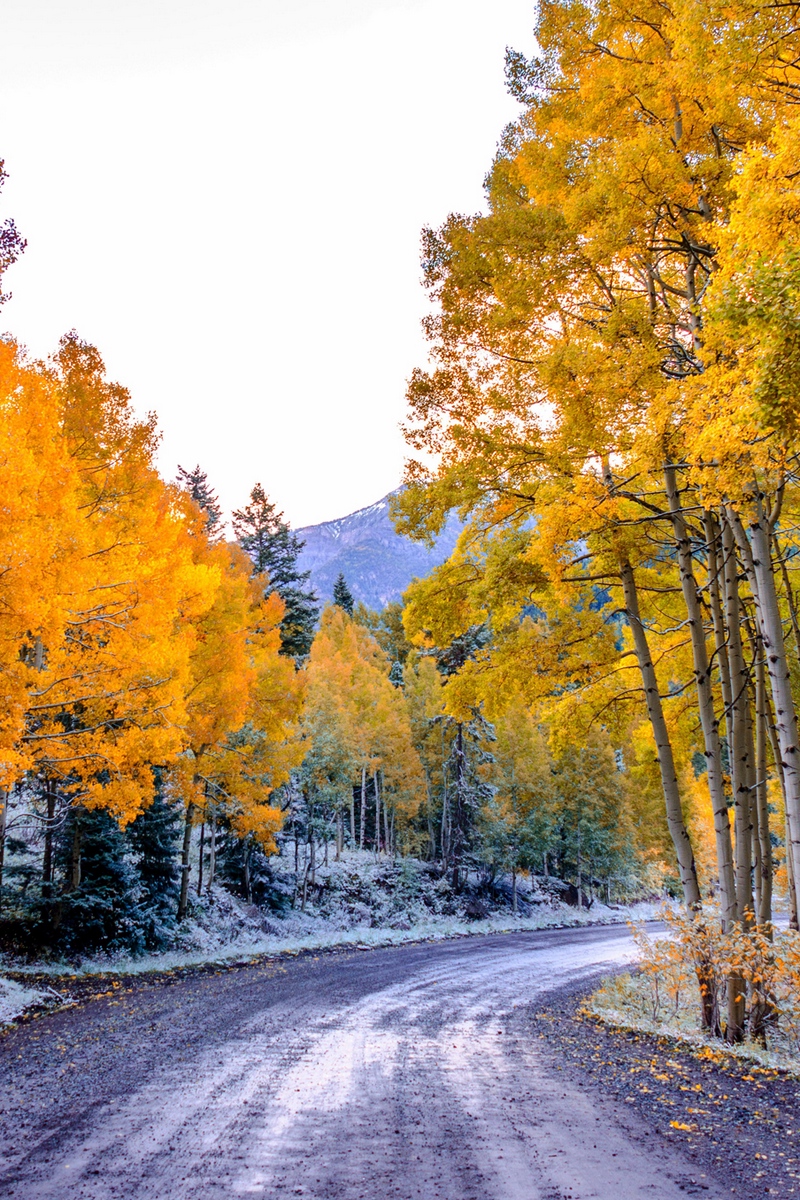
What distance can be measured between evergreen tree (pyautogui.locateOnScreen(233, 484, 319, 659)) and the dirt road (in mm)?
26211

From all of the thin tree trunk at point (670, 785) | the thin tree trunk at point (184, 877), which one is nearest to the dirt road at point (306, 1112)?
the thin tree trunk at point (670, 785)

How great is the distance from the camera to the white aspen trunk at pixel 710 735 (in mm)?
7914

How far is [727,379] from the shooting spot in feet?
17.4

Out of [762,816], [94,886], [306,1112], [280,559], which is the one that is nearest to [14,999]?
[94,886]

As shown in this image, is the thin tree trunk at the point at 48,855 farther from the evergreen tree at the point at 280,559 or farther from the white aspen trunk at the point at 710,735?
the evergreen tree at the point at 280,559

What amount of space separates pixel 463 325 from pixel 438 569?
3466 mm

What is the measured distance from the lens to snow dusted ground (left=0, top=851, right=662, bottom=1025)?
14.1 m

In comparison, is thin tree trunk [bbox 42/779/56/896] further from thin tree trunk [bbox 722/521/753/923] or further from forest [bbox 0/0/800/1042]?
thin tree trunk [bbox 722/521/753/923]

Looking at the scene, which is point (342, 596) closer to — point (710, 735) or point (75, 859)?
point (75, 859)

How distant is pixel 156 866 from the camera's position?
16234 millimetres

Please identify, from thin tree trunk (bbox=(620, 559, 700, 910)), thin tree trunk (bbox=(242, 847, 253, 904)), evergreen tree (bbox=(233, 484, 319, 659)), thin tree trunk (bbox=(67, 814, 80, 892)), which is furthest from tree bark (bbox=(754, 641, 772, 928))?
evergreen tree (bbox=(233, 484, 319, 659))

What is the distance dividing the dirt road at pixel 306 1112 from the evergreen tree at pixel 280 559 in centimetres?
2621

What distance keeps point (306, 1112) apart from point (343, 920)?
2063cm

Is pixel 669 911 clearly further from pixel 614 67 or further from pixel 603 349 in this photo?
pixel 614 67
